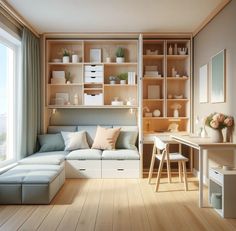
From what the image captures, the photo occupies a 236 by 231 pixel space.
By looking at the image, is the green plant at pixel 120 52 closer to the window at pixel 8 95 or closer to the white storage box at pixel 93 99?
the white storage box at pixel 93 99

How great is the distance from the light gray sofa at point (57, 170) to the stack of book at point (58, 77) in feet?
2.89

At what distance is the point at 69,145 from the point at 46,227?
8.23ft

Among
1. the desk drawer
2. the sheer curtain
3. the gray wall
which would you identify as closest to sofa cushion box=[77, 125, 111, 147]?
the sheer curtain

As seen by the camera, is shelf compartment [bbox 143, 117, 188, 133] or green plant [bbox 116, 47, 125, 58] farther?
shelf compartment [bbox 143, 117, 188, 133]

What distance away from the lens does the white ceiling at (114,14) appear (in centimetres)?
409

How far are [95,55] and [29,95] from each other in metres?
1.58

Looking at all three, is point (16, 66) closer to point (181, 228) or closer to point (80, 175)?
point (80, 175)

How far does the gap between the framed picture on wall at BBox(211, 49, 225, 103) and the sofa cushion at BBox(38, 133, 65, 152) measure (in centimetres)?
277

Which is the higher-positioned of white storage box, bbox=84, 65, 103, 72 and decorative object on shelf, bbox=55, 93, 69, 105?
white storage box, bbox=84, 65, 103, 72

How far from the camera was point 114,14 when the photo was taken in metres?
4.55

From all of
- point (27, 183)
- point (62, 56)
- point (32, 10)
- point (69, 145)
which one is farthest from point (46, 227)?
point (62, 56)

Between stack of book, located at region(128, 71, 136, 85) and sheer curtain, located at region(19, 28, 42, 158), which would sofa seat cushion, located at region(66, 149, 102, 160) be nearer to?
sheer curtain, located at region(19, 28, 42, 158)

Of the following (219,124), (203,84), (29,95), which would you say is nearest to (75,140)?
(29,95)

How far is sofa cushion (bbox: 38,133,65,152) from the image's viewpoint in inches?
214
